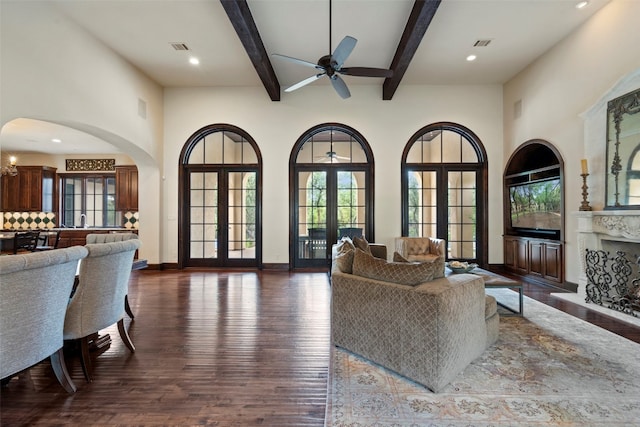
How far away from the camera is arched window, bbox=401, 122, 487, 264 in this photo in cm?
641

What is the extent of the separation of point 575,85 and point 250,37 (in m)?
5.14

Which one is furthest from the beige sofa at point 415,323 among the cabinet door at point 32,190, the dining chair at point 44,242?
the cabinet door at point 32,190

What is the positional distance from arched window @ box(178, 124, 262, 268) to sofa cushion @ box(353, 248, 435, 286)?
4482 millimetres

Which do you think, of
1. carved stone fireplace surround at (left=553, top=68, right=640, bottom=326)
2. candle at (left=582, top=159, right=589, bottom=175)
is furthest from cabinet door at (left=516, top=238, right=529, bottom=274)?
candle at (left=582, top=159, right=589, bottom=175)

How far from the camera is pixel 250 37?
4195mm

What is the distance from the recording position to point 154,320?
11.0 feet

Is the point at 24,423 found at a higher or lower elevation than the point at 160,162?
lower

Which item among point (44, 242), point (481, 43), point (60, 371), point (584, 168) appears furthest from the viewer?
point (44, 242)

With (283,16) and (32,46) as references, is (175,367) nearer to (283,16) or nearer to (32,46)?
(32,46)

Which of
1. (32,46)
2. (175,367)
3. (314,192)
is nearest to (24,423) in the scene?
(175,367)

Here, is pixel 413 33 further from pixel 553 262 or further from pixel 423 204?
pixel 553 262

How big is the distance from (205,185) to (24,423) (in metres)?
5.36

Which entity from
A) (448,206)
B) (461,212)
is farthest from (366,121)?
(461,212)

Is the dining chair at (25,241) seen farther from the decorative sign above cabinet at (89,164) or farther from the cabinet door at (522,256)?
the cabinet door at (522,256)
